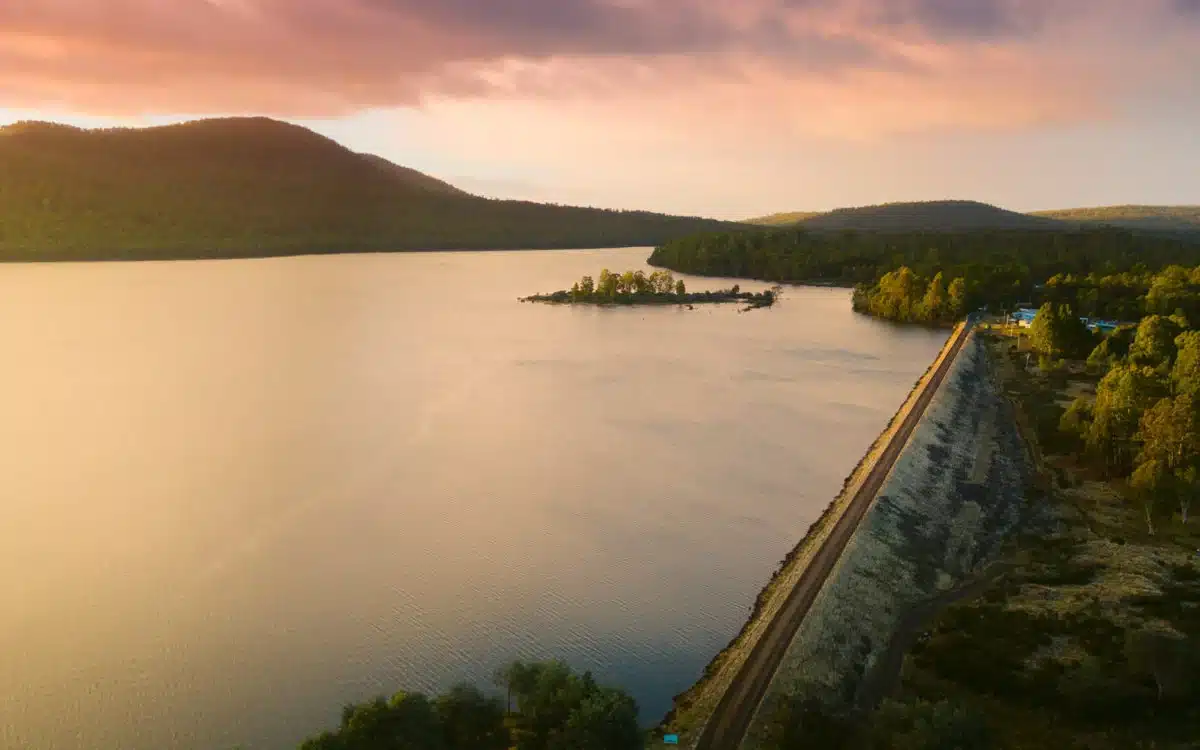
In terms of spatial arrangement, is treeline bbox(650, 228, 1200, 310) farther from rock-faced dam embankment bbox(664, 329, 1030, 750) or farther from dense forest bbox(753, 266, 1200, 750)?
rock-faced dam embankment bbox(664, 329, 1030, 750)

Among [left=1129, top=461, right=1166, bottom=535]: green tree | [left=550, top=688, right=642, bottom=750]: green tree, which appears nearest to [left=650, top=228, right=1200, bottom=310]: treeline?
[left=1129, top=461, right=1166, bottom=535]: green tree

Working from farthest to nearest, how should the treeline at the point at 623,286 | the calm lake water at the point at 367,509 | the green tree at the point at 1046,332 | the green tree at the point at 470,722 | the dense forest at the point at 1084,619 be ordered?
the treeline at the point at 623,286 < the green tree at the point at 1046,332 < the calm lake water at the point at 367,509 < the dense forest at the point at 1084,619 < the green tree at the point at 470,722

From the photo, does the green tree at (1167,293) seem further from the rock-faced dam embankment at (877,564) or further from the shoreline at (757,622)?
the shoreline at (757,622)

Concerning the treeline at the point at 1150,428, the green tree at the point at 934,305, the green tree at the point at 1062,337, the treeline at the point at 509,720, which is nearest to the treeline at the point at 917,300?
the green tree at the point at 934,305

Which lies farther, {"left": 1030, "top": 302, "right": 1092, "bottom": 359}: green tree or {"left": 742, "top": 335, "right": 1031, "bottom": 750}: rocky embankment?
{"left": 1030, "top": 302, "right": 1092, "bottom": 359}: green tree

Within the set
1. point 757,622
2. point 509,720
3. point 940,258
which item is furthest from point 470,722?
point 940,258

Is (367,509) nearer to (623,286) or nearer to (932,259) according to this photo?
(623,286)
